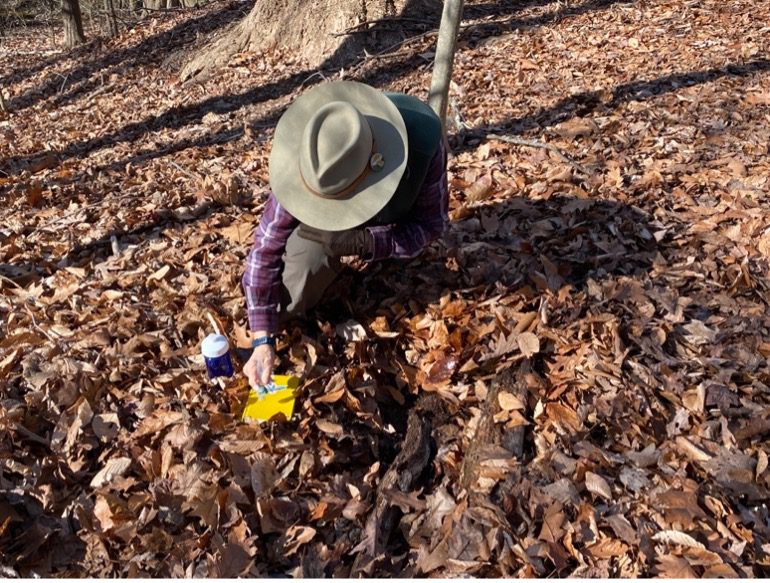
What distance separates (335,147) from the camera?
7.99 feet

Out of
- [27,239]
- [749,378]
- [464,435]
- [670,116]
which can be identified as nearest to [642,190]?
[670,116]

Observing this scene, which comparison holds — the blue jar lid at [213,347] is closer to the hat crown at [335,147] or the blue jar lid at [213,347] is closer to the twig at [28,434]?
the twig at [28,434]

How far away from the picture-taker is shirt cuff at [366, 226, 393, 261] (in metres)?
3.18

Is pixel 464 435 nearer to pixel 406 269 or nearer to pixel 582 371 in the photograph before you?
pixel 582 371

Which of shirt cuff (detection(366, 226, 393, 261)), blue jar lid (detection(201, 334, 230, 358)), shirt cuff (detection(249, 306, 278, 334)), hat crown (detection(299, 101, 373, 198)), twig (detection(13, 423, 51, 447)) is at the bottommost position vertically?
twig (detection(13, 423, 51, 447))

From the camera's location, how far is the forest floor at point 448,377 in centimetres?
251

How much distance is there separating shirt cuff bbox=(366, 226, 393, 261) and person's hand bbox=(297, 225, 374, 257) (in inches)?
0.9

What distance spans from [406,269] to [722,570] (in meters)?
2.36

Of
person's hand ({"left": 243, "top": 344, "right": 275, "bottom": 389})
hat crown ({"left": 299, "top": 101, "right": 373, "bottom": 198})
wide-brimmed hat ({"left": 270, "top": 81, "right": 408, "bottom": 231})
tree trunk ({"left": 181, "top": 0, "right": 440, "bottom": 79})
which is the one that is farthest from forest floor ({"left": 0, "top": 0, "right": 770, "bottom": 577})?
tree trunk ({"left": 181, "top": 0, "right": 440, "bottom": 79})

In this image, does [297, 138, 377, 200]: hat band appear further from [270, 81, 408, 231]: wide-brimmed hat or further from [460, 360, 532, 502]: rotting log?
[460, 360, 532, 502]: rotting log

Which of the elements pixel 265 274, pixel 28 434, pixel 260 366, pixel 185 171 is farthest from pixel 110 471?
pixel 185 171

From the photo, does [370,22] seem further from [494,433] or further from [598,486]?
[598,486]

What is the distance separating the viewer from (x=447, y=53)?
4.80m

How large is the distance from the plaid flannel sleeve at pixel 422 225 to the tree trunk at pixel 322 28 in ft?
17.8
